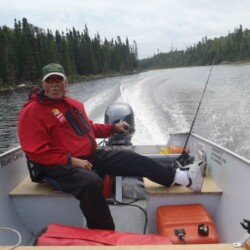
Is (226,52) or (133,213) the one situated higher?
(226,52)

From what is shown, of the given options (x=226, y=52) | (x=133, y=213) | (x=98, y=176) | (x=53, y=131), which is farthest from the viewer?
(x=226, y=52)

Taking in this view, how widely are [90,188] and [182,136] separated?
2334mm

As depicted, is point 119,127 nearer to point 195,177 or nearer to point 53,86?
point 53,86

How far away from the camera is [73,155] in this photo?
2652 millimetres

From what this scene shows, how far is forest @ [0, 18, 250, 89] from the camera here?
43.8 meters

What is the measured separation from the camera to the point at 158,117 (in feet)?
32.2

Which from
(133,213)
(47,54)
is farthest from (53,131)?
(47,54)

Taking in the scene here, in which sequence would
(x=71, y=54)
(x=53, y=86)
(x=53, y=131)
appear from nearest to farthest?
1. (x=53, y=131)
2. (x=53, y=86)
3. (x=71, y=54)

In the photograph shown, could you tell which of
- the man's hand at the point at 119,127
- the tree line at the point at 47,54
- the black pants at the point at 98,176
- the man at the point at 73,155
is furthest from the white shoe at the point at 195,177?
the tree line at the point at 47,54

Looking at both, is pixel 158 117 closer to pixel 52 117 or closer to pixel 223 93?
pixel 223 93

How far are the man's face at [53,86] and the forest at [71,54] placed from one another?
16.4m

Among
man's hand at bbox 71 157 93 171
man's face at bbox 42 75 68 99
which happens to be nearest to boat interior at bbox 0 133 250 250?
man's hand at bbox 71 157 93 171

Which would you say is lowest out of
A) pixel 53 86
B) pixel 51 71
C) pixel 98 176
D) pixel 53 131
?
pixel 98 176

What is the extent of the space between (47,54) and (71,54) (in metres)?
15.3
